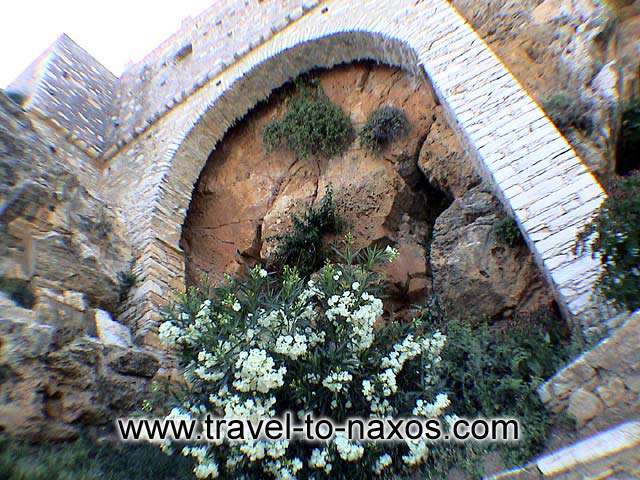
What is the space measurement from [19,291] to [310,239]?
3.21 meters

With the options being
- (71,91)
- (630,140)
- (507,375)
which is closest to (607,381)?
(507,375)

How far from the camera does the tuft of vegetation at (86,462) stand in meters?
3.09

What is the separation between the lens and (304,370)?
377cm

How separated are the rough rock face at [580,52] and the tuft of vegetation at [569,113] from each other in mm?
36

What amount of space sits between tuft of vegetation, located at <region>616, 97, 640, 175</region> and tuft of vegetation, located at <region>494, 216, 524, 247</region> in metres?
1.79

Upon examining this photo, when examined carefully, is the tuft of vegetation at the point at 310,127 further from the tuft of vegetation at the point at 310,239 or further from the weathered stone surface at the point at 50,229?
the weathered stone surface at the point at 50,229

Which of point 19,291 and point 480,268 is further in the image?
point 480,268

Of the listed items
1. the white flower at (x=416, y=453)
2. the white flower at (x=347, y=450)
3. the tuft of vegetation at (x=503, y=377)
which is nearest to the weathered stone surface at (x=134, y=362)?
the white flower at (x=347, y=450)

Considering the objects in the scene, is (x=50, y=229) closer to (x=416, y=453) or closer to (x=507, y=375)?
(x=416, y=453)

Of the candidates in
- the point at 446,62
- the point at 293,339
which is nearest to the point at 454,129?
the point at 446,62

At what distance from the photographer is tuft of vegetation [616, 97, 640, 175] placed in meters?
5.49

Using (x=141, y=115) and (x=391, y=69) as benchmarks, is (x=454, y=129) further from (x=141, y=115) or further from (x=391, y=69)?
(x=141, y=115)

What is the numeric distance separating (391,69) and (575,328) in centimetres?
471

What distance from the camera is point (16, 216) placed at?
5332mm
